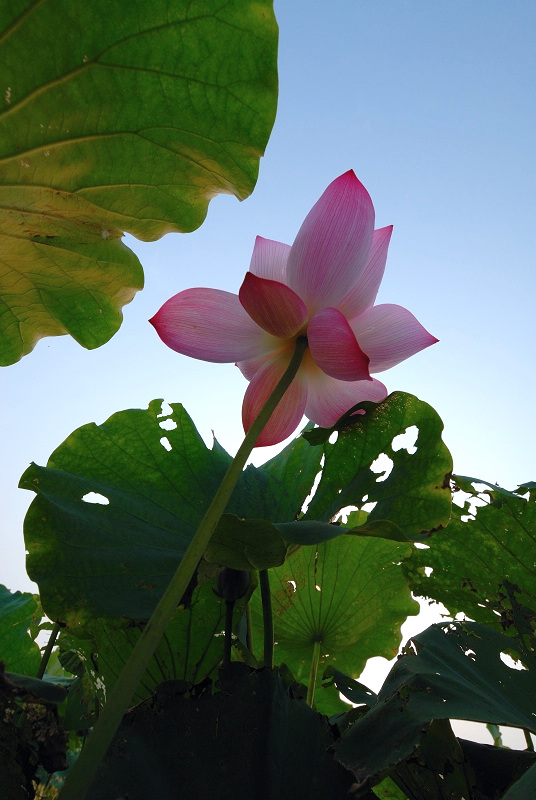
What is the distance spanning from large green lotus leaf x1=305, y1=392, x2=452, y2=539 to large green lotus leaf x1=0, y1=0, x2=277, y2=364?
1.06 feet

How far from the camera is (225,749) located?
50 cm

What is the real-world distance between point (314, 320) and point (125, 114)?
11.4 inches

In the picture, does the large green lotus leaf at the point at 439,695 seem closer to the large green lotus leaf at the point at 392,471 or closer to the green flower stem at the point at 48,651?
the large green lotus leaf at the point at 392,471

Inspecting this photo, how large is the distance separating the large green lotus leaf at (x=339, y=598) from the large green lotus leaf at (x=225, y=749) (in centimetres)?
39

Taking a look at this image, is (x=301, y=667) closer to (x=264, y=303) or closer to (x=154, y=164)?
(x=264, y=303)

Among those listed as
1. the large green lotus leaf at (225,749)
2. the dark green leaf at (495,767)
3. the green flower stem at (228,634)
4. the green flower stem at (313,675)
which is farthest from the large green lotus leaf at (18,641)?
the dark green leaf at (495,767)

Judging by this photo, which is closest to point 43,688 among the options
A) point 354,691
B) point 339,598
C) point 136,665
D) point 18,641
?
point 136,665

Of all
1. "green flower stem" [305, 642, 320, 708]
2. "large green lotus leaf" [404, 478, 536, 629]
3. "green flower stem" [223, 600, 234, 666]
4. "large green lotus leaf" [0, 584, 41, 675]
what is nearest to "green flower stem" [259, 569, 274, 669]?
"green flower stem" [223, 600, 234, 666]

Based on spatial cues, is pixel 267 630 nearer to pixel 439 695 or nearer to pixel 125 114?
pixel 439 695

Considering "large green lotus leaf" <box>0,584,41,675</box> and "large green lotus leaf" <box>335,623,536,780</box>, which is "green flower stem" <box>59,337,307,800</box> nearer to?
"large green lotus leaf" <box>335,623,536,780</box>

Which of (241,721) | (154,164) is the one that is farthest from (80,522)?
(154,164)

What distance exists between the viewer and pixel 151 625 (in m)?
0.45

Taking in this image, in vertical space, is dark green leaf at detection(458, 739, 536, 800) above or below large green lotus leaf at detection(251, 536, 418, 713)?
below

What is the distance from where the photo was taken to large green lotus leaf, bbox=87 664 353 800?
0.48m
